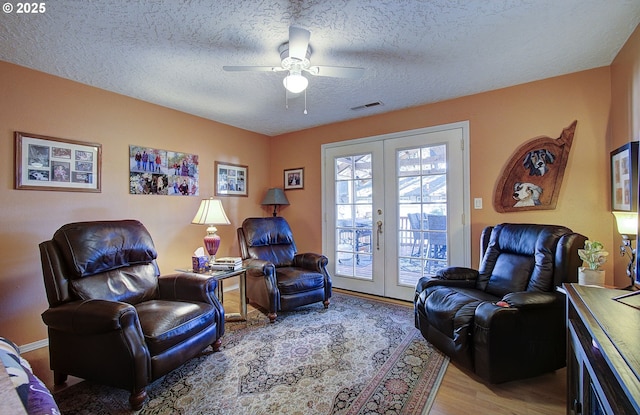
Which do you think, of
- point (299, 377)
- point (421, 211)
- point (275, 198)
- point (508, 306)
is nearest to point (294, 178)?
point (275, 198)

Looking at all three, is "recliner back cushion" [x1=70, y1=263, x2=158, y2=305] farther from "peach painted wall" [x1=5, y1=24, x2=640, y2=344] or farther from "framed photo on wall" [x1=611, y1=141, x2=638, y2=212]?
"framed photo on wall" [x1=611, y1=141, x2=638, y2=212]

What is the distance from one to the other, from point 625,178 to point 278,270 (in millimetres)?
3195

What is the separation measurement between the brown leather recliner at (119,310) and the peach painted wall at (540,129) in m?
2.82

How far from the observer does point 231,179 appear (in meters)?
4.15

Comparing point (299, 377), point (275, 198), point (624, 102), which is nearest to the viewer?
point (299, 377)

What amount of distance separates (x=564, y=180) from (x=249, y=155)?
3.88 metres

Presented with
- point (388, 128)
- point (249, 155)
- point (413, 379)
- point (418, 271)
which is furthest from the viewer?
point (249, 155)

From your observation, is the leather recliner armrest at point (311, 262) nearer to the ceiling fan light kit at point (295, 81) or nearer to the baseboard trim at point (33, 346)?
the ceiling fan light kit at point (295, 81)

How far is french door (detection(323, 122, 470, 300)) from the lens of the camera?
3211mm

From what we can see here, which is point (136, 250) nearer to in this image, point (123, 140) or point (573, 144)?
point (123, 140)

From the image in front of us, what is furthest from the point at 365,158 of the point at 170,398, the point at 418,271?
the point at 170,398

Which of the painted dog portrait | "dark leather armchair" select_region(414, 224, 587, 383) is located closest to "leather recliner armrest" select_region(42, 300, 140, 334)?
"dark leather armchair" select_region(414, 224, 587, 383)

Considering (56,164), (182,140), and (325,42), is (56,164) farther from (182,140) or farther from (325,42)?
(325,42)

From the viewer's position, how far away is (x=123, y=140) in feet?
9.93
